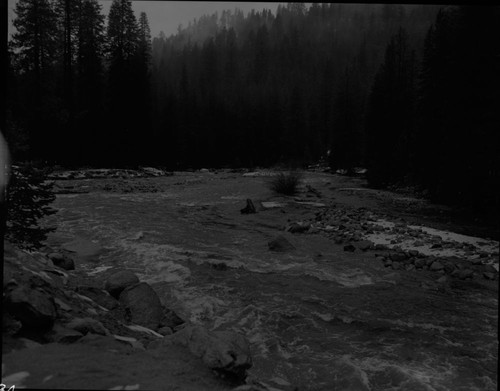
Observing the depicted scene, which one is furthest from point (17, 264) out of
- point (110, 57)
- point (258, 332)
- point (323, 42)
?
point (323, 42)

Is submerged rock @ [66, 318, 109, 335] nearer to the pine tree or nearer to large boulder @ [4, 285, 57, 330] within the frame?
large boulder @ [4, 285, 57, 330]

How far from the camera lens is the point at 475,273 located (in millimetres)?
5082

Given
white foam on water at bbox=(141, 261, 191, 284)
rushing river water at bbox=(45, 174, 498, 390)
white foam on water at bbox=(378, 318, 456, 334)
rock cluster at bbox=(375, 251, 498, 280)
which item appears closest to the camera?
rushing river water at bbox=(45, 174, 498, 390)

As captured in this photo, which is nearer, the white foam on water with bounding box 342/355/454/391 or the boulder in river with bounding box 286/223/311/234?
the white foam on water with bounding box 342/355/454/391

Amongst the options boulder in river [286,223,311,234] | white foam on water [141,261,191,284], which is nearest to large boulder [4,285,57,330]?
white foam on water [141,261,191,284]

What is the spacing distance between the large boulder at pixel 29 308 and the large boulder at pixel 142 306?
1.50 meters

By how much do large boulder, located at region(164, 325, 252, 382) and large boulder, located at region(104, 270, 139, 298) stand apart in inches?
86.0

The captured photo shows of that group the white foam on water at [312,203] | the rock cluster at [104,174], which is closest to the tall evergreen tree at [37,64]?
the rock cluster at [104,174]

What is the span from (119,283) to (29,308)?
7.96 ft

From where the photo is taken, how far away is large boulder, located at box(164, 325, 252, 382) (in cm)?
291

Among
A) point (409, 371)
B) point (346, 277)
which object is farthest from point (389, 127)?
point (409, 371)

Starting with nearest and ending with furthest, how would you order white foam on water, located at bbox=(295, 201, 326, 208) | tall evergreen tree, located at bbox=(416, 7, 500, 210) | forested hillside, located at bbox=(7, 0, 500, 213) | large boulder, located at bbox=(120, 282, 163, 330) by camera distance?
large boulder, located at bbox=(120, 282, 163, 330)
tall evergreen tree, located at bbox=(416, 7, 500, 210)
forested hillside, located at bbox=(7, 0, 500, 213)
white foam on water, located at bbox=(295, 201, 326, 208)

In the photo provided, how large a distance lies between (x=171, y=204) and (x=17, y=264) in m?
10.7

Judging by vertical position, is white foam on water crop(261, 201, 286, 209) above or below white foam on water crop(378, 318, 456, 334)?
above
